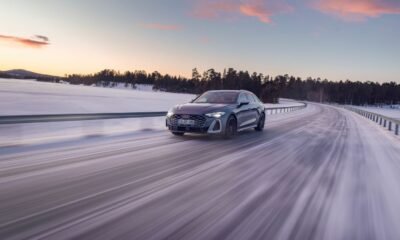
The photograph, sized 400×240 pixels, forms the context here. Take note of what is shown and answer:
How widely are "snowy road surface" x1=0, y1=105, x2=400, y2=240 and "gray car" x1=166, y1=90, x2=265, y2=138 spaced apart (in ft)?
7.38

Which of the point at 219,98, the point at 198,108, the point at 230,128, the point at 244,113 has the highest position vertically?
the point at 219,98

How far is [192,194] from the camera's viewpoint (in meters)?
5.39

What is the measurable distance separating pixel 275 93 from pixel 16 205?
5688 inches

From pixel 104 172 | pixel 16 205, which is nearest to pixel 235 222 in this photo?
pixel 16 205

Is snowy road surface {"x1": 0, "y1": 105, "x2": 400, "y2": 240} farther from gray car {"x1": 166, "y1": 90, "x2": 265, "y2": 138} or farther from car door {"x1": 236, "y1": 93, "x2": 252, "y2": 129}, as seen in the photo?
car door {"x1": 236, "y1": 93, "x2": 252, "y2": 129}

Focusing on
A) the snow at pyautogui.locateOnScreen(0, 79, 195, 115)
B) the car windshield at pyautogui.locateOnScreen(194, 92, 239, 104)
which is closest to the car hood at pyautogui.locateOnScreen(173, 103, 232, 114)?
the car windshield at pyautogui.locateOnScreen(194, 92, 239, 104)

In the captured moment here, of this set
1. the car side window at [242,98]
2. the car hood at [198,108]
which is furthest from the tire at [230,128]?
the car side window at [242,98]

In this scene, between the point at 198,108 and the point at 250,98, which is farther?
the point at 250,98

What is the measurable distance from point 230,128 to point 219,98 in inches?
64.8

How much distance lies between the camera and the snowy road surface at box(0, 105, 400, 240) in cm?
399

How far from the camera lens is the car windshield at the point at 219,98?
13.8 metres

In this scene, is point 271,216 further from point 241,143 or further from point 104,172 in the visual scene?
point 241,143

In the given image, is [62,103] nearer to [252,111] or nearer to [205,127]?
[252,111]

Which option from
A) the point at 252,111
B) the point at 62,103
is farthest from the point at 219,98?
the point at 62,103
